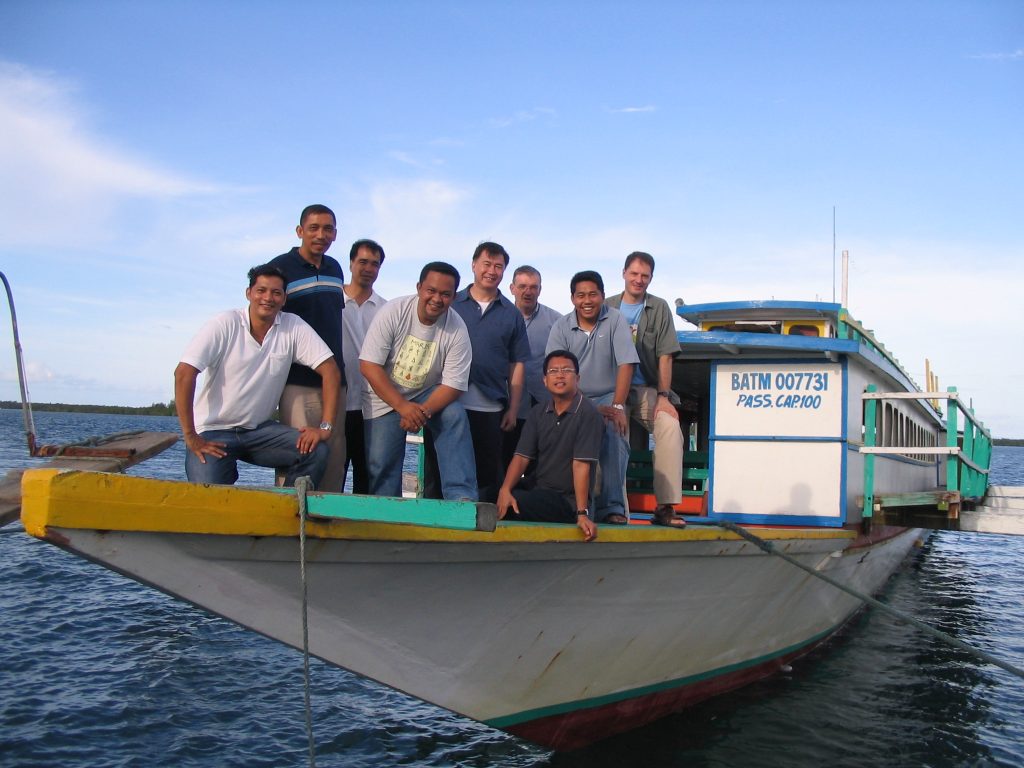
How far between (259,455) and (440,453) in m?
1.02

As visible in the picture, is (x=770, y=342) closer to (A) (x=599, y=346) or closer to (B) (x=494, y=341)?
(A) (x=599, y=346)

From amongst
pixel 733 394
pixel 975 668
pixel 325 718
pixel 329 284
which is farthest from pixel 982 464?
pixel 329 284

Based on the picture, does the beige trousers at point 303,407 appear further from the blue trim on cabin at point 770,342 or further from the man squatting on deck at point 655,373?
the blue trim on cabin at point 770,342

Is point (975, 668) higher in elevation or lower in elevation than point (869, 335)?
lower

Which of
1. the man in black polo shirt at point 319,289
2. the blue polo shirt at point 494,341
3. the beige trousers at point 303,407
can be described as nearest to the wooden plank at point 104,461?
the beige trousers at point 303,407

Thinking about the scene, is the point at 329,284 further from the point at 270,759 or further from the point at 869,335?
the point at 869,335

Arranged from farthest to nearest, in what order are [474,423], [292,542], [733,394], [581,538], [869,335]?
[869,335] → [733,394] → [474,423] → [581,538] → [292,542]

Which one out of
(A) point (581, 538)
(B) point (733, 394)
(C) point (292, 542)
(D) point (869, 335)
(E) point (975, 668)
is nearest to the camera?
(C) point (292, 542)

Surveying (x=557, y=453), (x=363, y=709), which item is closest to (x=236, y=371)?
(x=557, y=453)

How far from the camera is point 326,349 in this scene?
4.97 m

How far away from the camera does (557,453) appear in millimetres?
5258

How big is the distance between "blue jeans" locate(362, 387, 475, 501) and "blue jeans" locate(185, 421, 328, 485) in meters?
0.37

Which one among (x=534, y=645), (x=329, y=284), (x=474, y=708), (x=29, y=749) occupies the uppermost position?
(x=329, y=284)

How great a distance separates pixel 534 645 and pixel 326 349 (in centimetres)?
214
